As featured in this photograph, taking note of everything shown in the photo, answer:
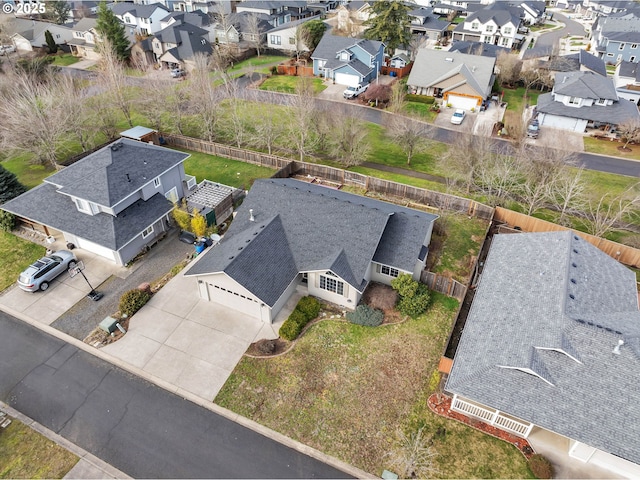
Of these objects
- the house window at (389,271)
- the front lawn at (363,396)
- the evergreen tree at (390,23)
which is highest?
the evergreen tree at (390,23)

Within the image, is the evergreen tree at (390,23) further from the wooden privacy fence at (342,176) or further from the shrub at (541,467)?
the shrub at (541,467)

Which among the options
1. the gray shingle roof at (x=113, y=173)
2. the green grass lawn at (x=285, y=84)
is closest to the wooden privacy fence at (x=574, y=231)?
the gray shingle roof at (x=113, y=173)

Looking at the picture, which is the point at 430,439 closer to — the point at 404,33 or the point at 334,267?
the point at 334,267

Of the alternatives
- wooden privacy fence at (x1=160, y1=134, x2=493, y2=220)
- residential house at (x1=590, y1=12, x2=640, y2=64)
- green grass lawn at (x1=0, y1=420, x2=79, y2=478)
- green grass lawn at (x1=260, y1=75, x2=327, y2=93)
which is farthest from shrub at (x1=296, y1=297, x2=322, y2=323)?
residential house at (x1=590, y1=12, x2=640, y2=64)

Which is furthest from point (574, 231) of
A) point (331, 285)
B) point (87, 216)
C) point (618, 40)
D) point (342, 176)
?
point (618, 40)

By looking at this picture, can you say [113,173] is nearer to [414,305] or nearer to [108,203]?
[108,203]
